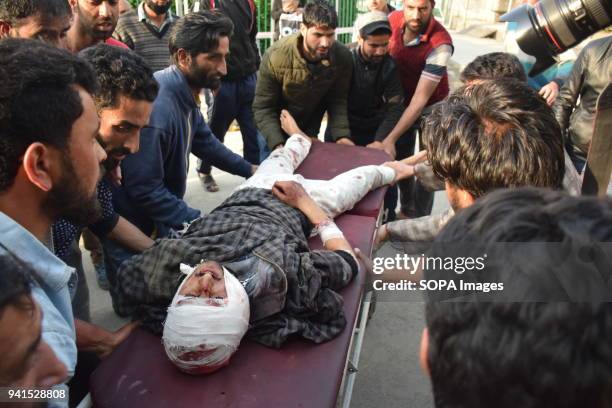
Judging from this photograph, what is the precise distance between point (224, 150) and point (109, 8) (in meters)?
1.15

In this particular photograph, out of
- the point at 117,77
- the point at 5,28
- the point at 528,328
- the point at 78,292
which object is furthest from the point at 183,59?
the point at 528,328

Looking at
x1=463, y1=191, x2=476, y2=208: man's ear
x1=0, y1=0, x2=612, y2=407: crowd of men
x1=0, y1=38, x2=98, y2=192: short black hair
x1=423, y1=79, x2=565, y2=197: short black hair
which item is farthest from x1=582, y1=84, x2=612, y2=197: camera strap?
x1=0, y1=38, x2=98, y2=192: short black hair

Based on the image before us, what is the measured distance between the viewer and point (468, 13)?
1212cm

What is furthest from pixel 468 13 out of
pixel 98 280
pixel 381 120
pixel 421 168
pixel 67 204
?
pixel 67 204

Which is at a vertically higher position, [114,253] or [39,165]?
[39,165]

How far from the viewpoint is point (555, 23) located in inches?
69.3

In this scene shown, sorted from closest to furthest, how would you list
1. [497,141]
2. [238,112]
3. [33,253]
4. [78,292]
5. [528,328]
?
1. [528,328]
2. [33,253]
3. [497,141]
4. [78,292]
5. [238,112]

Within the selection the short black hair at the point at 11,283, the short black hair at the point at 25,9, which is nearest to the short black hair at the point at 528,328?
the short black hair at the point at 11,283

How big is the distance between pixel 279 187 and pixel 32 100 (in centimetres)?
151

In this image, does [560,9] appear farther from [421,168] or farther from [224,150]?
[224,150]

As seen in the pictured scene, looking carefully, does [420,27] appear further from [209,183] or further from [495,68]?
[209,183]

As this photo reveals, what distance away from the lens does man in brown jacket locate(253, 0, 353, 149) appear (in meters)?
3.06

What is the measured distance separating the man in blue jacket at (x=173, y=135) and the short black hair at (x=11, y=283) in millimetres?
1560

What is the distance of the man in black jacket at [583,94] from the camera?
2.81 metres
